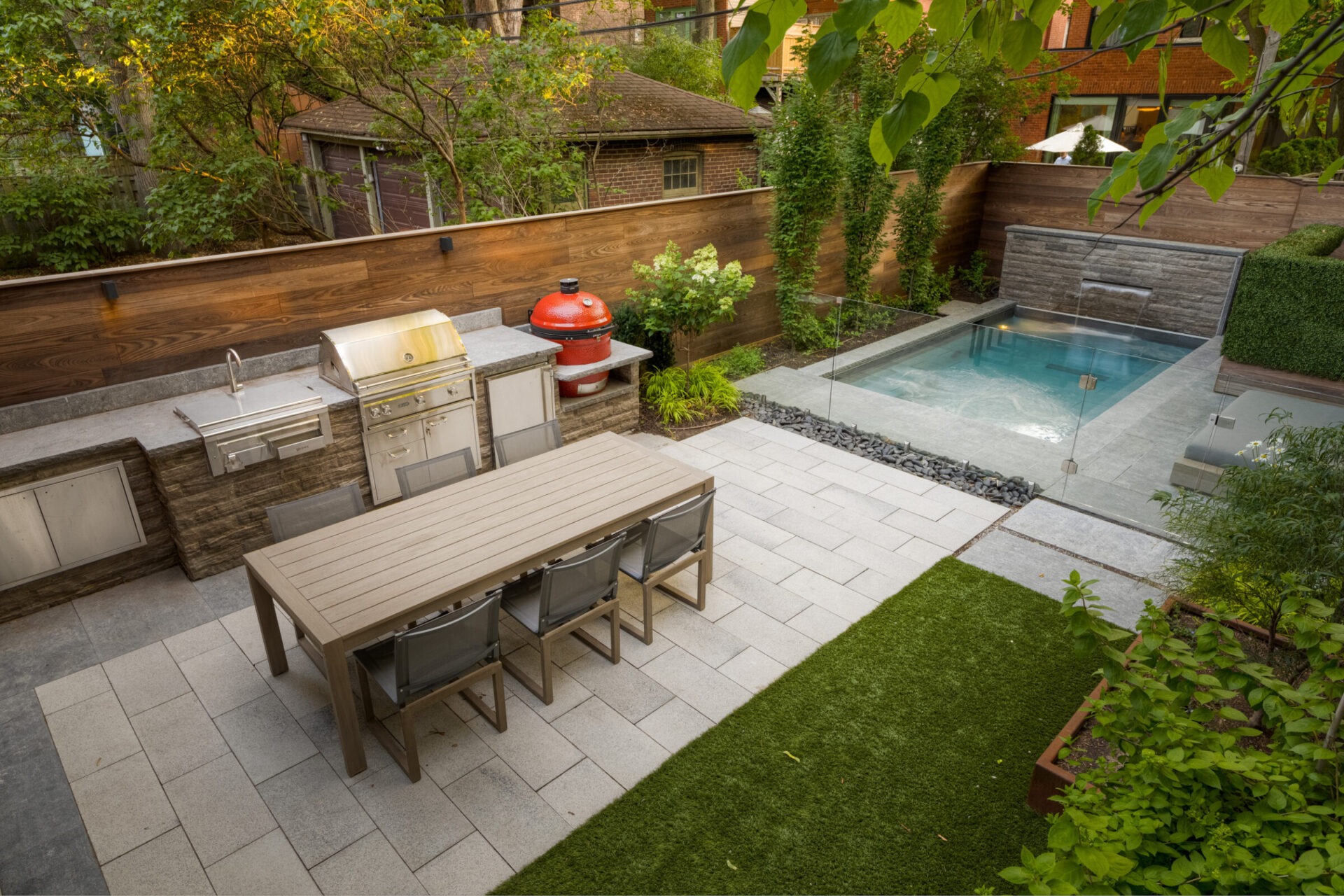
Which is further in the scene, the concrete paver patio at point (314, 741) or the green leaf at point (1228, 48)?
the concrete paver patio at point (314, 741)

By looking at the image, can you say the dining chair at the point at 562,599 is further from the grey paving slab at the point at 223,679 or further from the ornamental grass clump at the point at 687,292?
the ornamental grass clump at the point at 687,292

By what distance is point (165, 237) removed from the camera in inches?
376

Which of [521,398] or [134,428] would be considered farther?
[521,398]

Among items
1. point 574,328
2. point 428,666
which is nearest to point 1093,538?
point 574,328

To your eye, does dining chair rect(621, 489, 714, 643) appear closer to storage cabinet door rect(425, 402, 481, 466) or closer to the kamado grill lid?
storage cabinet door rect(425, 402, 481, 466)

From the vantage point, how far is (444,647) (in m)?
3.69

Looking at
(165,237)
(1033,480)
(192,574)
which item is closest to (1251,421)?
(1033,480)

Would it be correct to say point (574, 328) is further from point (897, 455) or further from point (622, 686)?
point (622, 686)

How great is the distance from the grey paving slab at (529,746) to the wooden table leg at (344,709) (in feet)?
1.89

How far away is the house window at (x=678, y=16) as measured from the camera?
61.1 feet

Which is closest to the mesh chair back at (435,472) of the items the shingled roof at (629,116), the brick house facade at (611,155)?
the brick house facade at (611,155)

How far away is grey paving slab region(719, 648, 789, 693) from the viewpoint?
4523 mm

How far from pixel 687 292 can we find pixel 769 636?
3.87m

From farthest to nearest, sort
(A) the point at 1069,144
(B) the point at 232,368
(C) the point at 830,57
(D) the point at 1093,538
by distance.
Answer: (A) the point at 1069,144 < (D) the point at 1093,538 < (B) the point at 232,368 < (C) the point at 830,57
